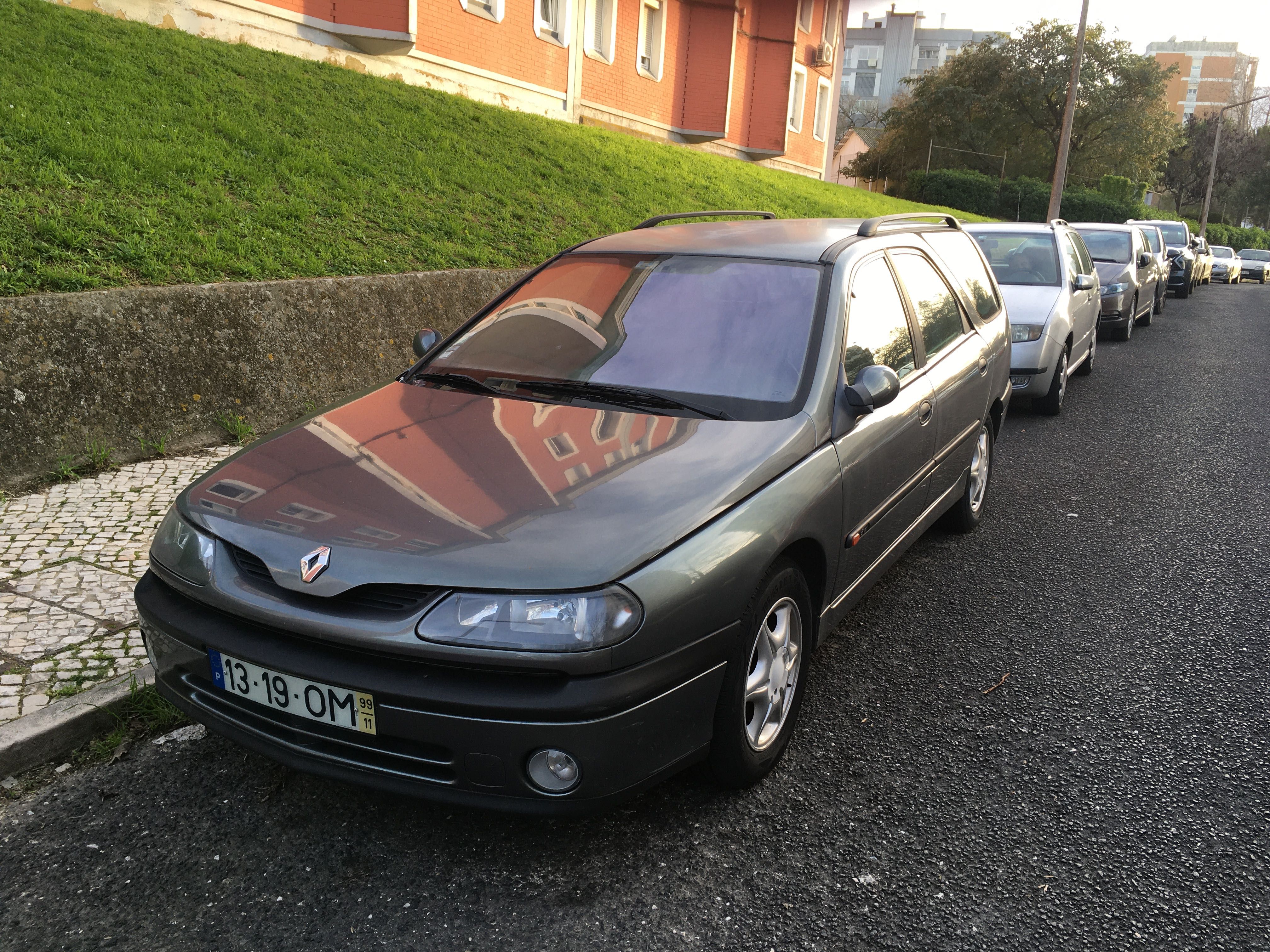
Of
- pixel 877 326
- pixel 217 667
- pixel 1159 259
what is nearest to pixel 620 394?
pixel 877 326

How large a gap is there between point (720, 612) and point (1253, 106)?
409 feet

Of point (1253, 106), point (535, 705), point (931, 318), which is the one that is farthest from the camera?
point (1253, 106)

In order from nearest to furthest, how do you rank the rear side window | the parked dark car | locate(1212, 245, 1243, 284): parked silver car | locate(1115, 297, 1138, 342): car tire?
1. the rear side window
2. locate(1115, 297, 1138, 342): car tire
3. the parked dark car
4. locate(1212, 245, 1243, 284): parked silver car

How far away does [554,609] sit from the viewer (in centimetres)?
231

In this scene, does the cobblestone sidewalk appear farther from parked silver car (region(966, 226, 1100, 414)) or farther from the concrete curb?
parked silver car (region(966, 226, 1100, 414))

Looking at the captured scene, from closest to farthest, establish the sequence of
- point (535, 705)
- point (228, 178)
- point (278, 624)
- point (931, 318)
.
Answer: point (535, 705) < point (278, 624) < point (931, 318) < point (228, 178)

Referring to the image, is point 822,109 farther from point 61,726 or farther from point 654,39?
point 61,726

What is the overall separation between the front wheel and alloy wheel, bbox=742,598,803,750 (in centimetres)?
239

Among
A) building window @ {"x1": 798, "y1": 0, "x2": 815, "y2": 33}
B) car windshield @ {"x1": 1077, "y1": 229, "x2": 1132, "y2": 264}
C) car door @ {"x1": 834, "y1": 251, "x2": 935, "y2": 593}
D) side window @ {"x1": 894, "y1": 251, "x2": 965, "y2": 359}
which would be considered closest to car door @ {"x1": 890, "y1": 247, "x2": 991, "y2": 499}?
side window @ {"x1": 894, "y1": 251, "x2": 965, "y2": 359}

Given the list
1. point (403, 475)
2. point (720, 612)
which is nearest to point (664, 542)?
point (720, 612)

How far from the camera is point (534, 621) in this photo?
2.31 meters

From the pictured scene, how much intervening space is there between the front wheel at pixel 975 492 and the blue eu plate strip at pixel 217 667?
373 centimetres

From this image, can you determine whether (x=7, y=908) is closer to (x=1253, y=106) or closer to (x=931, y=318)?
(x=931, y=318)

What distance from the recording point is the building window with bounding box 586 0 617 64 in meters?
21.5
